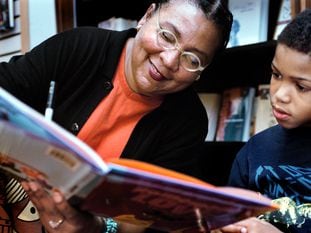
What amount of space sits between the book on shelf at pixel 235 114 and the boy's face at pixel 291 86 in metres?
0.85

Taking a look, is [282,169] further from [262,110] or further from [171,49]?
[262,110]

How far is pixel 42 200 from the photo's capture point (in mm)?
785

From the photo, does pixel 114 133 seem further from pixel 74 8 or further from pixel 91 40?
pixel 74 8

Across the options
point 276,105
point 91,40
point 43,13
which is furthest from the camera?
point 43,13

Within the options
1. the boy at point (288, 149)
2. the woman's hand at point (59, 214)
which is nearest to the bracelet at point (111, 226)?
the woman's hand at point (59, 214)

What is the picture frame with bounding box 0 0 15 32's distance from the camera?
237 centimetres

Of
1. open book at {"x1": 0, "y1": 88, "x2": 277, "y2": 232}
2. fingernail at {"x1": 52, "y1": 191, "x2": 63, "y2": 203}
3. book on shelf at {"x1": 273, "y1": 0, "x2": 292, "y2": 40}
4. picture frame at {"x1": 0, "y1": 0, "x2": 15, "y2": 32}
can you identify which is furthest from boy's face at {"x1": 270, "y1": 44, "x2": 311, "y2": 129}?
picture frame at {"x1": 0, "y1": 0, "x2": 15, "y2": 32}

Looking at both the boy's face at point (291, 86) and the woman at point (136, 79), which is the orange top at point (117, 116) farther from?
the boy's face at point (291, 86)

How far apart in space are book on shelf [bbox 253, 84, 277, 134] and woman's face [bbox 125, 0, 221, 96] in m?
0.78

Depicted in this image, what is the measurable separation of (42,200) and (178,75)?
457 mm

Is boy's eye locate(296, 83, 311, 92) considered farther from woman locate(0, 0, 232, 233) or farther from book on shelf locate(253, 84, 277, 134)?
book on shelf locate(253, 84, 277, 134)

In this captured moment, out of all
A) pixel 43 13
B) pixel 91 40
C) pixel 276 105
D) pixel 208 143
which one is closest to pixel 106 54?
pixel 91 40

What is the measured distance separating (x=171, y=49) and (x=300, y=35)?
0.29 meters

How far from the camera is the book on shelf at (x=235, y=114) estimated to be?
A: 6.31ft
